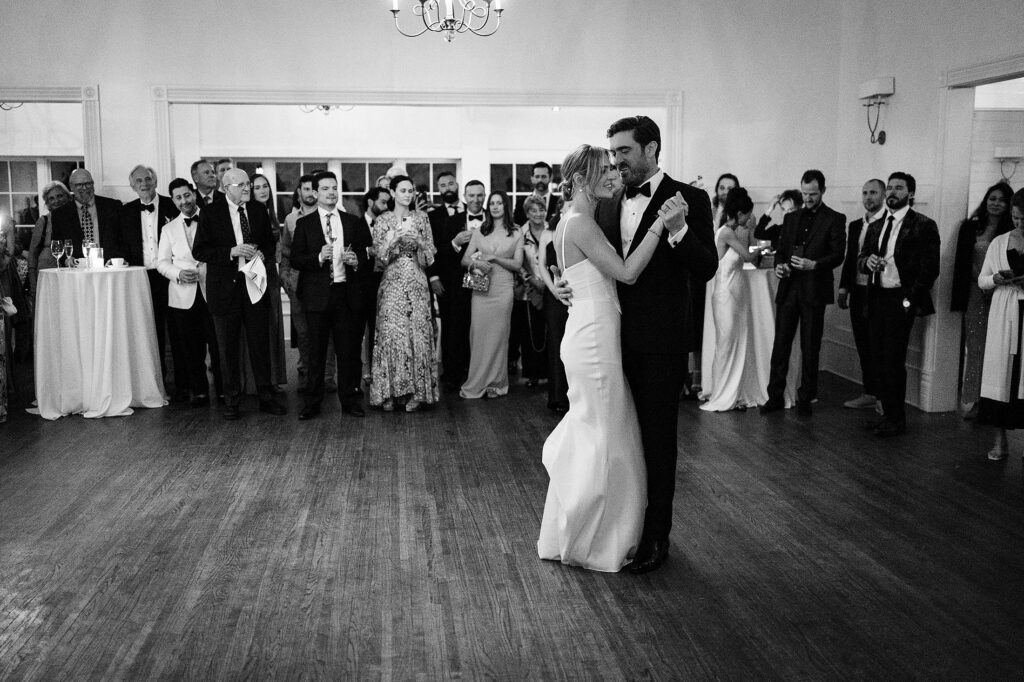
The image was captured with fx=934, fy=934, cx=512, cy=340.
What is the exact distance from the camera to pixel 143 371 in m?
7.07

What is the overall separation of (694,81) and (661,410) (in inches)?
241

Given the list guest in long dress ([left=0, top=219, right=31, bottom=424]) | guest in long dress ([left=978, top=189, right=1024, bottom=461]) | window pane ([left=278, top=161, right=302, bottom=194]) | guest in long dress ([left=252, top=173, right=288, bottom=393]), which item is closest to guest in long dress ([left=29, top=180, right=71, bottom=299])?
guest in long dress ([left=0, top=219, right=31, bottom=424])

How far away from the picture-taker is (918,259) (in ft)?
21.1

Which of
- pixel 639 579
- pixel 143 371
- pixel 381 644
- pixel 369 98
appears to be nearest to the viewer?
pixel 381 644

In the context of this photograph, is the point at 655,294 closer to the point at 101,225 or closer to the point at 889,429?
the point at 889,429

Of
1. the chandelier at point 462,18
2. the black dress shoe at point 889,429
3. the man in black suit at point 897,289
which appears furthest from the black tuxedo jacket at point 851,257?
the chandelier at point 462,18

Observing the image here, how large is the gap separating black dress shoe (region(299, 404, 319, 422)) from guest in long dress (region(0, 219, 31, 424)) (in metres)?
2.12

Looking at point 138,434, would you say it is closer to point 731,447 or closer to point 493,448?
point 493,448

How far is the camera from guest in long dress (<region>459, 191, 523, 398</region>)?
7438 mm

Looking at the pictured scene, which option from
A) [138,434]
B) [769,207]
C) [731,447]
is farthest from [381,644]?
[769,207]

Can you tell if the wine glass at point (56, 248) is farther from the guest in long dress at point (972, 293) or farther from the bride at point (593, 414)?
the guest in long dress at point (972, 293)

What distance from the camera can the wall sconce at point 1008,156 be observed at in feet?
24.3

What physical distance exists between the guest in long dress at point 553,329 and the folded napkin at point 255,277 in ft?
6.68

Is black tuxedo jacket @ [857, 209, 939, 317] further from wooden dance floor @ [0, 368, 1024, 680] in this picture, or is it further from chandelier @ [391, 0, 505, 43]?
chandelier @ [391, 0, 505, 43]
